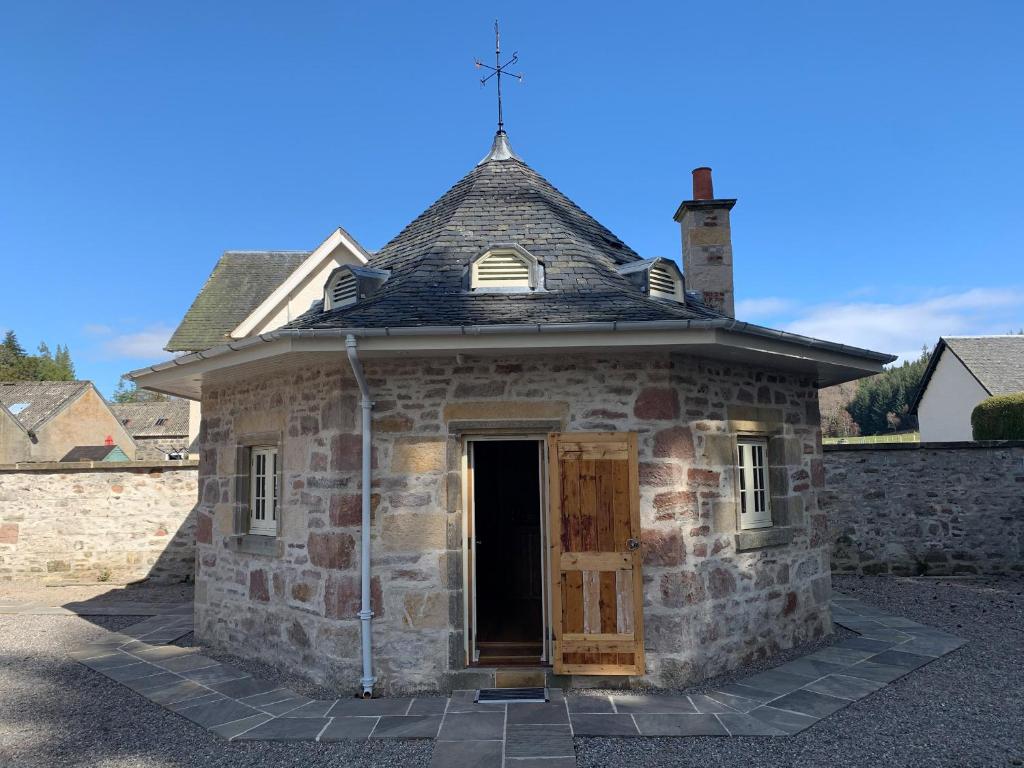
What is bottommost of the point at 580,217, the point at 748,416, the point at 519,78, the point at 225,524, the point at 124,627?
the point at 124,627

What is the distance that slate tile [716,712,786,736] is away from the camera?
460 cm

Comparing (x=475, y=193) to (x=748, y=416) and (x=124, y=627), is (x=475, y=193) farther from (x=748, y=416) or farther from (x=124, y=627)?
(x=124, y=627)

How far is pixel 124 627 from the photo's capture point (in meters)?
8.31

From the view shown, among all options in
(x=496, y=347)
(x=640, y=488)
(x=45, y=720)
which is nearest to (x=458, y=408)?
(x=496, y=347)

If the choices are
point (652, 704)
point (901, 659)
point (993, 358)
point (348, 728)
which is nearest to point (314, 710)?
point (348, 728)

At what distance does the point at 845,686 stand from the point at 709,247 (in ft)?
18.5

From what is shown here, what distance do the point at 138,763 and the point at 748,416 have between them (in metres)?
5.74

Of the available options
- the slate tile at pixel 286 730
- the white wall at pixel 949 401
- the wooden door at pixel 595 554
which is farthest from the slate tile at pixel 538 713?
the white wall at pixel 949 401

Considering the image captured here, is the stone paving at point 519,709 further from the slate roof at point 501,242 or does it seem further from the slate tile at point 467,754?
the slate roof at point 501,242

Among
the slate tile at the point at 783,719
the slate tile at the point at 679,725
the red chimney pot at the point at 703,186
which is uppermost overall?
the red chimney pot at the point at 703,186

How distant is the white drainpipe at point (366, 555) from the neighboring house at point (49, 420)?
2313 cm

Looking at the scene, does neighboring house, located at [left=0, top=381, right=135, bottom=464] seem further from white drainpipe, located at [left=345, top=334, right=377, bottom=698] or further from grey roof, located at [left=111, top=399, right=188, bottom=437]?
white drainpipe, located at [left=345, top=334, right=377, bottom=698]

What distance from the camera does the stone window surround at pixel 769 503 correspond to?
618cm

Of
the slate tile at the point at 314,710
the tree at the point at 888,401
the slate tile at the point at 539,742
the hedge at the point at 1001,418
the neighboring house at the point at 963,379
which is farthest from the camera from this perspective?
the tree at the point at 888,401
